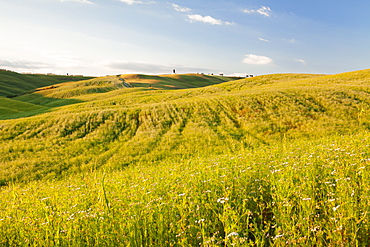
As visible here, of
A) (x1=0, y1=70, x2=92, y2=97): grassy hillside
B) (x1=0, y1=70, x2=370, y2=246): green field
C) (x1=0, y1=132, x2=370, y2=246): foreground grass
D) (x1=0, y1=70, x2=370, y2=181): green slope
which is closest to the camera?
(x1=0, y1=132, x2=370, y2=246): foreground grass

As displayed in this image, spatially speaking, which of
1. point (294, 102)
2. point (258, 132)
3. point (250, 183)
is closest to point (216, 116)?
point (258, 132)

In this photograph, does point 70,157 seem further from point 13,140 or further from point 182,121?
point 182,121

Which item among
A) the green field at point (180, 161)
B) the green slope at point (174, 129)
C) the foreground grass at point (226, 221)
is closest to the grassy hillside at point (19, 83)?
the green slope at point (174, 129)

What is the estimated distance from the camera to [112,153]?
73.5 feet

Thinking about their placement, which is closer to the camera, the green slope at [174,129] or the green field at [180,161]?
the green field at [180,161]

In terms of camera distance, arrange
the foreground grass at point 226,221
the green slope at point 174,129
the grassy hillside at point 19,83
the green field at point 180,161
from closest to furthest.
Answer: the foreground grass at point 226,221 → the green field at point 180,161 → the green slope at point 174,129 → the grassy hillside at point 19,83

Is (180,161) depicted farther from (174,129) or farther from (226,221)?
(226,221)

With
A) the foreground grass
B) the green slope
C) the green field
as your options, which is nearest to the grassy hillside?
the green slope

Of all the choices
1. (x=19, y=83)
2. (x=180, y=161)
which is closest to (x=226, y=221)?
(x=180, y=161)

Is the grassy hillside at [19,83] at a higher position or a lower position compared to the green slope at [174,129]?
higher

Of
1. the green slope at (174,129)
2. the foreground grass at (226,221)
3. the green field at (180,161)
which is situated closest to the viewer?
the foreground grass at (226,221)

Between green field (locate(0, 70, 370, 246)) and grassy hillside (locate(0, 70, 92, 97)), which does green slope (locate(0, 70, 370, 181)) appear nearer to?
green field (locate(0, 70, 370, 246))

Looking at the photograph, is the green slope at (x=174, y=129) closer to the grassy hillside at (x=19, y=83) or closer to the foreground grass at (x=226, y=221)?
the foreground grass at (x=226, y=221)

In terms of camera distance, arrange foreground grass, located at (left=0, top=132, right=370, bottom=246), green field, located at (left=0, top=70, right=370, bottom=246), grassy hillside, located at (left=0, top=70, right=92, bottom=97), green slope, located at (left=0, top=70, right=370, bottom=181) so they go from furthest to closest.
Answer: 1. grassy hillside, located at (left=0, top=70, right=92, bottom=97)
2. green slope, located at (left=0, top=70, right=370, bottom=181)
3. green field, located at (left=0, top=70, right=370, bottom=246)
4. foreground grass, located at (left=0, top=132, right=370, bottom=246)
